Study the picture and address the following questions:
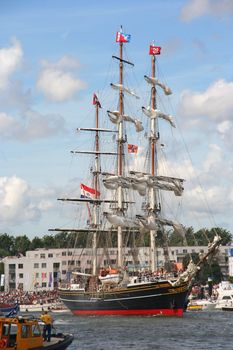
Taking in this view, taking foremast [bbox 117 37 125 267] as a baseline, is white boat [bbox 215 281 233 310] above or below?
below

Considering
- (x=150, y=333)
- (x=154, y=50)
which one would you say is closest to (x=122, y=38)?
(x=154, y=50)

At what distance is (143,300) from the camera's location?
4648 inches

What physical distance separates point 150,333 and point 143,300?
101ft

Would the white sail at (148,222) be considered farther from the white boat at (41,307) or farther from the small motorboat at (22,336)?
the small motorboat at (22,336)

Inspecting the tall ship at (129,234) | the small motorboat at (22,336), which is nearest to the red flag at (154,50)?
the tall ship at (129,234)

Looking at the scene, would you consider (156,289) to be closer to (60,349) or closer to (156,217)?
(156,217)

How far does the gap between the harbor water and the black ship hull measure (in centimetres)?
345

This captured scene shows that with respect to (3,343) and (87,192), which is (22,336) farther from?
(87,192)

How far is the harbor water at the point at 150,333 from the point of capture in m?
75.1

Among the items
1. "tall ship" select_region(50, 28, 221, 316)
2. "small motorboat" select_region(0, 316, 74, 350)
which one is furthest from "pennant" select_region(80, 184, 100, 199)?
"small motorboat" select_region(0, 316, 74, 350)

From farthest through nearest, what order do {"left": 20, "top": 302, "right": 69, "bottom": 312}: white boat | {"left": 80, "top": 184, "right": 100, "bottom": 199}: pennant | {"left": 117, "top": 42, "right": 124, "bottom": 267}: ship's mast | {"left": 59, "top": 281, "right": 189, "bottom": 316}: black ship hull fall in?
{"left": 20, "top": 302, "right": 69, "bottom": 312}: white boat
{"left": 80, "top": 184, "right": 100, "bottom": 199}: pennant
{"left": 117, "top": 42, "right": 124, "bottom": 267}: ship's mast
{"left": 59, "top": 281, "right": 189, "bottom": 316}: black ship hull

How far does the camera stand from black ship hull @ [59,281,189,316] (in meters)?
116

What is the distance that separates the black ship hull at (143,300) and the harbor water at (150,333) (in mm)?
3451

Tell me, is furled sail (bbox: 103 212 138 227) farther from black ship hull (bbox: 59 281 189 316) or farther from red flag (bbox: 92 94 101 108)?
red flag (bbox: 92 94 101 108)
